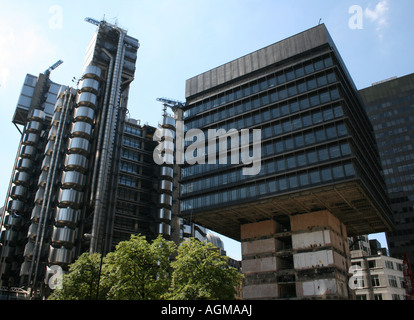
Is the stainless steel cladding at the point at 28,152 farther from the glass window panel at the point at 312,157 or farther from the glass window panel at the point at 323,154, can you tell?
the glass window panel at the point at 323,154

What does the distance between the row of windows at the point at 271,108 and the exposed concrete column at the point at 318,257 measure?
20719mm

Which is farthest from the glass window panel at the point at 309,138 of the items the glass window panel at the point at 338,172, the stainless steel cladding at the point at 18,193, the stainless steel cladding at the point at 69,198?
the stainless steel cladding at the point at 18,193

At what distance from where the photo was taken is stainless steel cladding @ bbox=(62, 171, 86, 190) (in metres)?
88.9

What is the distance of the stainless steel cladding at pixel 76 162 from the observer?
9075cm

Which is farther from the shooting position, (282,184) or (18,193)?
(18,193)

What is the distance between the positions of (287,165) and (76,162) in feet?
170

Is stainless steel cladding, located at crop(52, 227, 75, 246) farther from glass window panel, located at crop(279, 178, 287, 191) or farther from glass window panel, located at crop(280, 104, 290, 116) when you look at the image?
glass window panel, located at crop(280, 104, 290, 116)

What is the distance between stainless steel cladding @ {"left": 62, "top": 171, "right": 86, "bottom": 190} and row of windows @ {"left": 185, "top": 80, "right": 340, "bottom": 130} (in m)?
28.9

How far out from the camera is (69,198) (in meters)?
87.1

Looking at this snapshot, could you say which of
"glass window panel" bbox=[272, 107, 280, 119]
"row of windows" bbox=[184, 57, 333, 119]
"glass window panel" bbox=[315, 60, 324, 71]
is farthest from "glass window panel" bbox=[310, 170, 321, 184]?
"glass window panel" bbox=[315, 60, 324, 71]

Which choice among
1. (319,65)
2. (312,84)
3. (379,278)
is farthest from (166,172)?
(379,278)

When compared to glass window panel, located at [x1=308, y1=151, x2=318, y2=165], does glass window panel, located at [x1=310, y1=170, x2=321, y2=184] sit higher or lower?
lower

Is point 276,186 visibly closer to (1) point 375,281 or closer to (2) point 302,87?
(2) point 302,87
